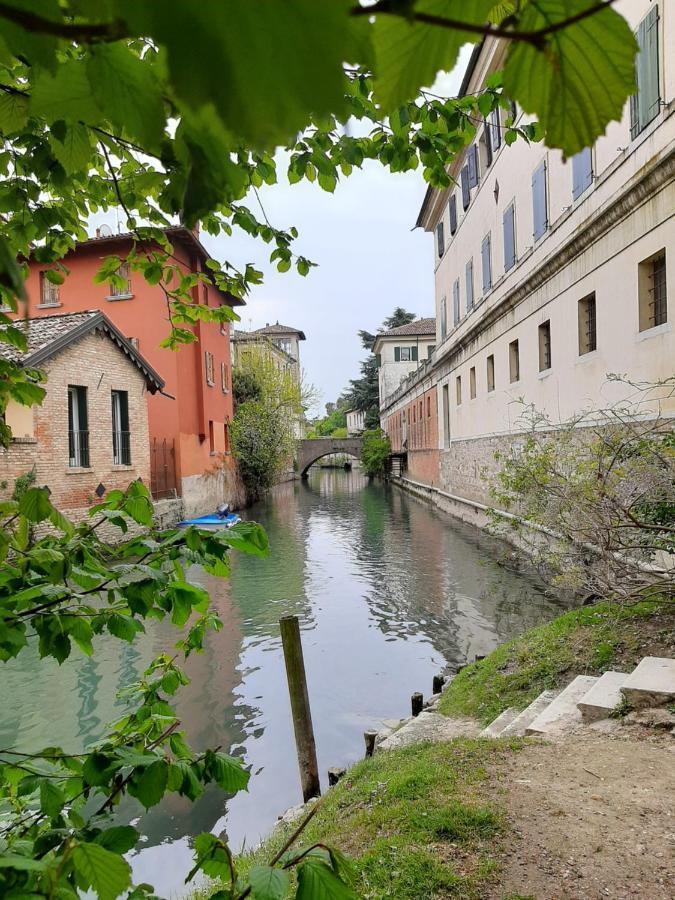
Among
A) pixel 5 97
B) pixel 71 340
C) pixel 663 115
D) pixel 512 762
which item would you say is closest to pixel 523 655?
pixel 512 762

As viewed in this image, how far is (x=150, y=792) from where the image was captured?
5.38 feet

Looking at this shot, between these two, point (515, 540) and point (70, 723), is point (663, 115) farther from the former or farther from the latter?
point (70, 723)

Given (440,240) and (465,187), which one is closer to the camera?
(465,187)

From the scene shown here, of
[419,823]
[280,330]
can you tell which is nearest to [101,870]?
[419,823]

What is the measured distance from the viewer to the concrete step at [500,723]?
15.1 feet

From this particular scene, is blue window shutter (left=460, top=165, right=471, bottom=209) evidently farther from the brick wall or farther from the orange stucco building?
the brick wall

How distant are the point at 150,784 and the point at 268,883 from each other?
0.63m

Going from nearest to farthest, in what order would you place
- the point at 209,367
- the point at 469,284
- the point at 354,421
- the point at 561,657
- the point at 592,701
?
the point at 592,701 → the point at 561,657 → the point at 469,284 → the point at 209,367 → the point at 354,421

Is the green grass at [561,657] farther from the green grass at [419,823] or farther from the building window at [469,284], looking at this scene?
the building window at [469,284]

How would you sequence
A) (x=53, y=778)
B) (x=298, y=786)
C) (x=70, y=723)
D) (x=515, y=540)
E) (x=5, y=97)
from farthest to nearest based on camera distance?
(x=515, y=540) → (x=70, y=723) → (x=298, y=786) → (x=53, y=778) → (x=5, y=97)

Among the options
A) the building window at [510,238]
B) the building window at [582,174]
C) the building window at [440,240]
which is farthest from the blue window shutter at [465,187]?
the building window at [582,174]

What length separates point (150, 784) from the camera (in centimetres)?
164

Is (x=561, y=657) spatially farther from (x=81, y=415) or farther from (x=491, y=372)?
(x=491, y=372)

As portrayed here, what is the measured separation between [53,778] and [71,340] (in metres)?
13.0
